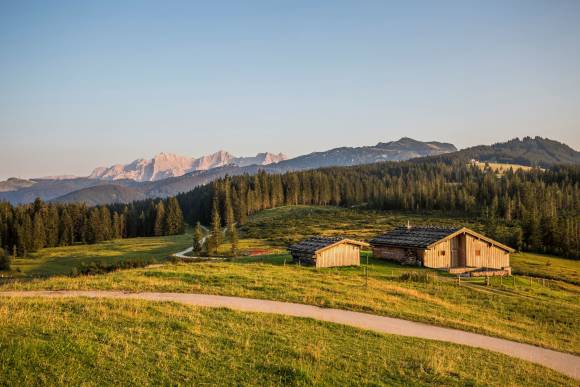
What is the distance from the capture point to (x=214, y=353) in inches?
551

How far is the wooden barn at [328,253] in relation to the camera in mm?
46781

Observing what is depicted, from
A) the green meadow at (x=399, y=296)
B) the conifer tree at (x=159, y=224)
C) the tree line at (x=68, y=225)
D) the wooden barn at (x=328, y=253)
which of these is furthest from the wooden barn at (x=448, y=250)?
the conifer tree at (x=159, y=224)

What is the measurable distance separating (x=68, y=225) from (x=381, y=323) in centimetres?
12162

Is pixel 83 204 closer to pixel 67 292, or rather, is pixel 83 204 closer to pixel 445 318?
pixel 67 292

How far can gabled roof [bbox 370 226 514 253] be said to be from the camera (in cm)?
4950

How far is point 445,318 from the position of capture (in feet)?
77.2

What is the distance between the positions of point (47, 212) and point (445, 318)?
408ft

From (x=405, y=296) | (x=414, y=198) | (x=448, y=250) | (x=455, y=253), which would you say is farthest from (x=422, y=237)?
(x=414, y=198)

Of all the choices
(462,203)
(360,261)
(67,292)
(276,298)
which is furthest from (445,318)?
(462,203)


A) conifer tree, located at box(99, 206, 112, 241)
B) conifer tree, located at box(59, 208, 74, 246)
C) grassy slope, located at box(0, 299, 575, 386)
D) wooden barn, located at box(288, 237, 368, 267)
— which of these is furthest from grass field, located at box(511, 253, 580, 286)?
conifer tree, located at box(59, 208, 74, 246)

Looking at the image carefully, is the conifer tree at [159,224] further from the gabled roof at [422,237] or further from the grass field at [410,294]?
the grass field at [410,294]

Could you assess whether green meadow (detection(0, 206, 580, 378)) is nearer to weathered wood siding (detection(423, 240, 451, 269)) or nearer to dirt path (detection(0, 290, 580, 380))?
dirt path (detection(0, 290, 580, 380))

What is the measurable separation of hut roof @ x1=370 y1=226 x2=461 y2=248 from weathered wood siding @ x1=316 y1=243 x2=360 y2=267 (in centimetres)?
601

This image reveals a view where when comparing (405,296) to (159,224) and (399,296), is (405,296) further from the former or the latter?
(159,224)
